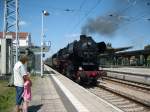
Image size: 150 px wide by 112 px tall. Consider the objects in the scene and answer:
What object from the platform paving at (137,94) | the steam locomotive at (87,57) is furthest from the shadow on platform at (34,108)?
the steam locomotive at (87,57)

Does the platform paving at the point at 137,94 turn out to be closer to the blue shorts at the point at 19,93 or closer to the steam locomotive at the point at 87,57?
the steam locomotive at the point at 87,57

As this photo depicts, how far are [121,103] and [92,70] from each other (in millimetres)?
8700

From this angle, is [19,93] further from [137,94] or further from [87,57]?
[87,57]

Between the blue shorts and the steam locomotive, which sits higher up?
the steam locomotive

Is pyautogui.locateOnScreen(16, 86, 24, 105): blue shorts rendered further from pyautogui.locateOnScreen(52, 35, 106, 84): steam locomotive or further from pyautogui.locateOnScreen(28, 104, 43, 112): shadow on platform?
pyautogui.locateOnScreen(52, 35, 106, 84): steam locomotive

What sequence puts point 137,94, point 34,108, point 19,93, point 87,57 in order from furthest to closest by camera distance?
point 87,57 → point 137,94 → point 34,108 → point 19,93

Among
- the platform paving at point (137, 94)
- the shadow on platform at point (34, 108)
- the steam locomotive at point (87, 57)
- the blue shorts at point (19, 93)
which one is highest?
the steam locomotive at point (87, 57)

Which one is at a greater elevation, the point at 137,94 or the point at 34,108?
the point at 34,108

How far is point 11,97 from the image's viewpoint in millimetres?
15172

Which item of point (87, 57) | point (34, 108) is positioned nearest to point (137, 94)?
point (87, 57)

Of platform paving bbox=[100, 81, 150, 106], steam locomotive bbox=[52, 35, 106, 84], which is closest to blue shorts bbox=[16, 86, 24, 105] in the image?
platform paving bbox=[100, 81, 150, 106]

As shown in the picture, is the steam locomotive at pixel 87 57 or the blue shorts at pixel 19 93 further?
the steam locomotive at pixel 87 57

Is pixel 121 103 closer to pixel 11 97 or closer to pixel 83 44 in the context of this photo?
pixel 11 97

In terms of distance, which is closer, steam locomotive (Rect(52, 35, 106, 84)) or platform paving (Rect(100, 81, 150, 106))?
platform paving (Rect(100, 81, 150, 106))
